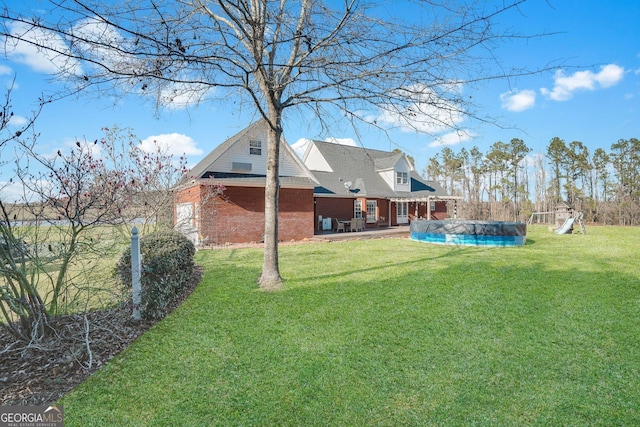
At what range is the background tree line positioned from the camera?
1203 inches

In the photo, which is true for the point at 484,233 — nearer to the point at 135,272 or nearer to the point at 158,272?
the point at 158,272

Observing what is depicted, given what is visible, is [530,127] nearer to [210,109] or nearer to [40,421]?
[210,109]

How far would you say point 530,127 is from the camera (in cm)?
406

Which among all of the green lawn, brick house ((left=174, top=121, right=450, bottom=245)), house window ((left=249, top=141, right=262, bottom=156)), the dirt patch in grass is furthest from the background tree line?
the dirt patch in grass

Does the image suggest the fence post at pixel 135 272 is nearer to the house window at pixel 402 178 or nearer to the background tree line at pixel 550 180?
the house window at pixel 402 178

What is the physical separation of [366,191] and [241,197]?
10.6 meters

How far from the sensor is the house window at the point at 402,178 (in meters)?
25.1

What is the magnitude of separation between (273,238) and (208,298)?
1733 millimetres

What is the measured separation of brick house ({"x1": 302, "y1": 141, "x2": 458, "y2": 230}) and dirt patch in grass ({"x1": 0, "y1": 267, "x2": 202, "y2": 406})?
15775mm

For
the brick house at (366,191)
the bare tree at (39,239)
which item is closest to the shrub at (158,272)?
the bare tree at (39,239)

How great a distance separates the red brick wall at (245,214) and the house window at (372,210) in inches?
311

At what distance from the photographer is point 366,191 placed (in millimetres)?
22312

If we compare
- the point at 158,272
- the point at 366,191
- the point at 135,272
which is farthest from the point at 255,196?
the point at 135,272

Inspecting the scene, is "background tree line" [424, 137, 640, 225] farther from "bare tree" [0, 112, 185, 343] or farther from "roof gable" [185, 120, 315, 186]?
"bare tree" [0, 112, 185, 343]
